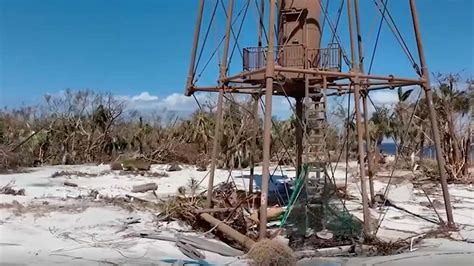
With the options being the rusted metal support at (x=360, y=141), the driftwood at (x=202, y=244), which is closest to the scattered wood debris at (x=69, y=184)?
the driftwood at (x=202, y=244)

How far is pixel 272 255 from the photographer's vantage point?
9.59m

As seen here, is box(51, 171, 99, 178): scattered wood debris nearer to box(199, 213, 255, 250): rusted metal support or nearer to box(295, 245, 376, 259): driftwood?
box(199, 213, 255, 250): rusted metal support

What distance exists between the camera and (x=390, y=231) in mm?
13391

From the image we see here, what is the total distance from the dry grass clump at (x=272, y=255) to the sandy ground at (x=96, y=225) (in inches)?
23.9

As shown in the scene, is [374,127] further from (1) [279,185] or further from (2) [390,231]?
(2) [390,231]

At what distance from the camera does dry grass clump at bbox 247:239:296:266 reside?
31.3ft

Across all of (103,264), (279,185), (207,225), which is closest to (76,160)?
(279,185)

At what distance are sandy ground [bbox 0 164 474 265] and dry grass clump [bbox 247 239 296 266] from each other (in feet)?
1.99

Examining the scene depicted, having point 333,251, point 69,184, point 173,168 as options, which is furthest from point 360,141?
point 173,168

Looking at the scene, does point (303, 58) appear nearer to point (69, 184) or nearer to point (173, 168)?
point (69, 184)

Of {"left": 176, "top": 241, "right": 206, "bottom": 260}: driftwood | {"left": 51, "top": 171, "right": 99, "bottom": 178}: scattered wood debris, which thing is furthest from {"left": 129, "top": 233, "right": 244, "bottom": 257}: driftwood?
{"left": 51, "top": 171, "right": 99, "bottom": 178}: scattered wood debris

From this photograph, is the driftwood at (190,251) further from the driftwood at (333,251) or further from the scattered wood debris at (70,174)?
the scattered wood debris at (70,174)

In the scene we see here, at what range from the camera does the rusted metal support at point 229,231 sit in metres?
11.1

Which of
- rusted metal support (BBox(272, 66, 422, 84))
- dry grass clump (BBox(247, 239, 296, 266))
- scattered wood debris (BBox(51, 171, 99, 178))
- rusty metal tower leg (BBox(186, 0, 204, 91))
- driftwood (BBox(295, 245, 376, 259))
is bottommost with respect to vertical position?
driftwood (BBox(295, 245, 376, 259))
